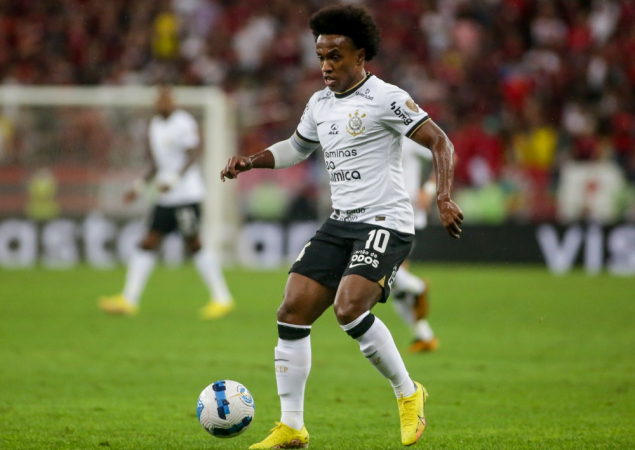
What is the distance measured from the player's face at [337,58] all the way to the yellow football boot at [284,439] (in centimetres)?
195

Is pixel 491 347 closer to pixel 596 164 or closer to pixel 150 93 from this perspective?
pixel 596 164

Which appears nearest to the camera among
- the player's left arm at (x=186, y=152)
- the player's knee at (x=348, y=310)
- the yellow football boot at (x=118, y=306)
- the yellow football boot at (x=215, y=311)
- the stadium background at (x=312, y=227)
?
the player's knee at (x=348, y=310)

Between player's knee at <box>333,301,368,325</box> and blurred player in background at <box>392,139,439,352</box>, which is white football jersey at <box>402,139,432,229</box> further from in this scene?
player's knee at <box>333,301,368,325</box>

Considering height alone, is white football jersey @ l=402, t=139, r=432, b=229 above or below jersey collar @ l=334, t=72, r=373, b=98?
below

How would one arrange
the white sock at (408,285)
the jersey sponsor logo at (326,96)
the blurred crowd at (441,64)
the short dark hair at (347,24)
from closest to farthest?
the short dark hair at (347,24)
the jersey sponsor logo at (326,96)
the white sock at (408,285)
the blurred crowd at (441,64)

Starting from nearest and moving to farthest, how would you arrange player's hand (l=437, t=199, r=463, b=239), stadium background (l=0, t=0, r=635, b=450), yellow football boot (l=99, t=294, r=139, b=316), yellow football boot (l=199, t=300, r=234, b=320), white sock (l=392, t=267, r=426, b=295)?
player's hand (l=437, t=199, r=463, b=239), stadium background (l=0, t=0, r=635, b=450), white sock (l=392, t=267, r=426, b=295), yellow football boot (l=99, t=294, r=139, b=316), yellow football boot (l=199, t=300, r=234, b=320)

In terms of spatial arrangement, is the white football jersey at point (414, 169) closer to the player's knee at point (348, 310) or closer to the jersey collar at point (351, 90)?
the jersey collar at point (351, 90)

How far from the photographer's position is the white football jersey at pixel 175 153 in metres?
12.2

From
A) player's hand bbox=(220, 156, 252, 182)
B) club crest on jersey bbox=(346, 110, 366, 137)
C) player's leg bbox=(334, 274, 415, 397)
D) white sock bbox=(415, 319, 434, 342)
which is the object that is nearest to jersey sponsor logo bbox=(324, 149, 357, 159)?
club crest on jersey bbox=(346, 110, 366, 137)

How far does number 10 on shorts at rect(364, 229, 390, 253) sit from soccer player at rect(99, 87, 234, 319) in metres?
6.68

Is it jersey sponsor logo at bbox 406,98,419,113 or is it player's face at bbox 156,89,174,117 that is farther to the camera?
player's face at bbox 156,89,174,117

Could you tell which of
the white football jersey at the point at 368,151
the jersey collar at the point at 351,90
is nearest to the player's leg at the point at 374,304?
the white football jersey at the point at 368,151

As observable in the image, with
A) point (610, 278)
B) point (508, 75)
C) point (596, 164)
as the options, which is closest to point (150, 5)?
point (508, 75)

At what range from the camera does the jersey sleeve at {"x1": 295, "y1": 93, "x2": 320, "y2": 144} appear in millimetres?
5961
